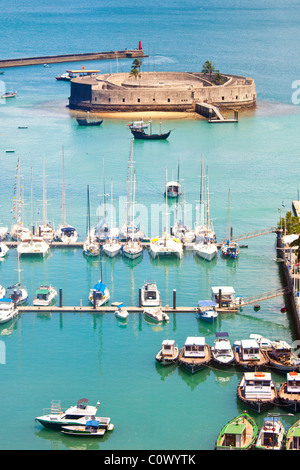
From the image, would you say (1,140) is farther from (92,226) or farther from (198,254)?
(198,254)

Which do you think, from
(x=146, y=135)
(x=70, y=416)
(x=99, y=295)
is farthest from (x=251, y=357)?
(x=146, y=135)

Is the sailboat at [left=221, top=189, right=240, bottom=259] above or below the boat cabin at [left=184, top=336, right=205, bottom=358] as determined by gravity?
above

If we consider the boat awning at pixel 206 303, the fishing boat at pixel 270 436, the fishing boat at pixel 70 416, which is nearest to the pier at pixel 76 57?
the boat awning at pixel 206 303

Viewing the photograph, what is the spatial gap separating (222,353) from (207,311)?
5.71m

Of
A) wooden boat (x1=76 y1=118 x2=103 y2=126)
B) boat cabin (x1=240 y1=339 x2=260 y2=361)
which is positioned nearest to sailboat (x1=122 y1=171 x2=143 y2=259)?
boat cabin (x1=240 y1=339 x2=260 y2=361)

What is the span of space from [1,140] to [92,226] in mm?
39275

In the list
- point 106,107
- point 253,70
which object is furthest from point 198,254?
point 253,70

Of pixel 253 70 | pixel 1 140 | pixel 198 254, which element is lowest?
pixel 198 254

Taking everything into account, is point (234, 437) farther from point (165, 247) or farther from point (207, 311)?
point (165, 247)

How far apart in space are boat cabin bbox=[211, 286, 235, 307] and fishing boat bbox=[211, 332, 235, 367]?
606 centimetres

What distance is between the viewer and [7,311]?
163 ft

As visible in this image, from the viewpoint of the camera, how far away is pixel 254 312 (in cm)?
5075

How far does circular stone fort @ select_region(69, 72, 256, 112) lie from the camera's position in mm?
113938

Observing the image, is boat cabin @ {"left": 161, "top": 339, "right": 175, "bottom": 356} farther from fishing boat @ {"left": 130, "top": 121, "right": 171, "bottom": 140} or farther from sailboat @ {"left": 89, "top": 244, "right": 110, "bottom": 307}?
fishing boat @ {"left": 130, "top": 121, "right": 171, "bottom": 140}
